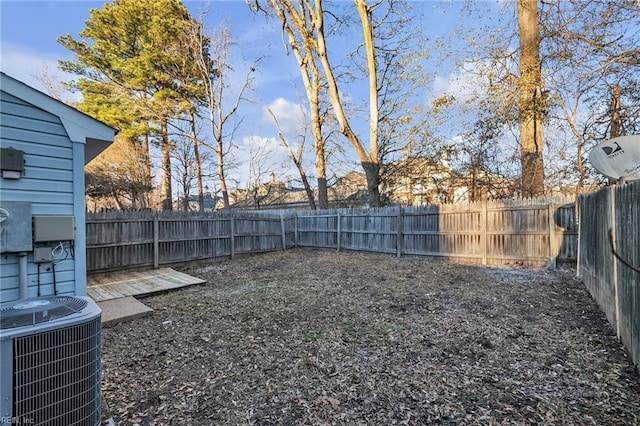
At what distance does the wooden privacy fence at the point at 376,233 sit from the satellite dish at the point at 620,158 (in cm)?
260

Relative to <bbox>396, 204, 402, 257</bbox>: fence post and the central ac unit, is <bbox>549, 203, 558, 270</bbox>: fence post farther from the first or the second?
the central ac unit

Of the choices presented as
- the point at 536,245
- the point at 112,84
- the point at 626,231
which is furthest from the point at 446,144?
the point at 112,84

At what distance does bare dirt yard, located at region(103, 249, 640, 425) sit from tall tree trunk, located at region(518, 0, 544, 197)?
3.99 meters

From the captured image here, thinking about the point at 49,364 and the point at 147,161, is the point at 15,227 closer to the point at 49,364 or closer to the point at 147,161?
the point at 49,364

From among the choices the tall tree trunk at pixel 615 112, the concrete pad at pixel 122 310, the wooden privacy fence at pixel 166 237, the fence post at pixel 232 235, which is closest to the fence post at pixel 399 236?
the wooden privacy fence at pixel 166 237

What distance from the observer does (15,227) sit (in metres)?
2.63

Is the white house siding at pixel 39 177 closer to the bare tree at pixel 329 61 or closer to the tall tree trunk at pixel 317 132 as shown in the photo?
the bare tree at pixel 329 61

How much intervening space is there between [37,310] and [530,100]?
997cm

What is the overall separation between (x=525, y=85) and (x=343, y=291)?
719 centimetres

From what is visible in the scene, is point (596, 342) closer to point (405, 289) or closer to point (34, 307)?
point (405, 289)

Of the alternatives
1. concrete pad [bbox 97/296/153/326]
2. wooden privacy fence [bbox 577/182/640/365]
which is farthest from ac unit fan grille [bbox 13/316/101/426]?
wooden privacy fence [bbox 577/182/640/365]

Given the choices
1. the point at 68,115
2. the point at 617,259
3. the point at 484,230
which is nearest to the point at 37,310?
the point at 68,115

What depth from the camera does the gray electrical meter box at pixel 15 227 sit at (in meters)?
2.56

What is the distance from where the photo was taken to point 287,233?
446 inches
